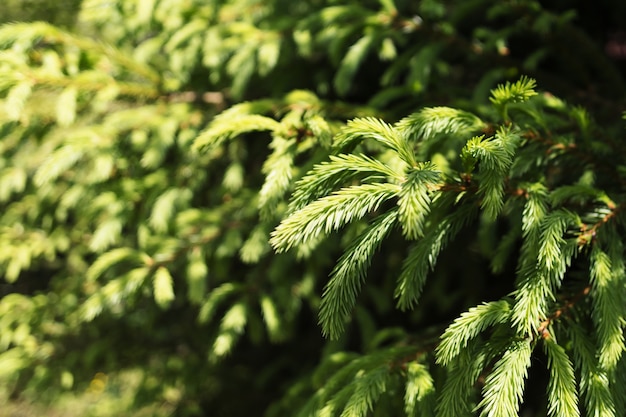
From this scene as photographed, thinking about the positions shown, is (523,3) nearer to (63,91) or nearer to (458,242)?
(458,242)

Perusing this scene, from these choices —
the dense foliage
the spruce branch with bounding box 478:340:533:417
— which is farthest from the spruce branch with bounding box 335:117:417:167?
the spruce branch with bounding box 478:340:533:417

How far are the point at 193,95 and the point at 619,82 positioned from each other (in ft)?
6.99

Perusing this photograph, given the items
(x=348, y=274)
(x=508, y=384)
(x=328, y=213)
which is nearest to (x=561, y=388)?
(x=508, y=384)

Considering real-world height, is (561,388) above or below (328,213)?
below

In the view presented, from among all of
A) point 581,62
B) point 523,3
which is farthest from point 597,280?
point 581,62

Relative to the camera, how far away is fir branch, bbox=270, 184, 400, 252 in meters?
1.33

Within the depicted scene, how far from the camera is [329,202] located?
1358 mm

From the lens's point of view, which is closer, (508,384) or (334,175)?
(508,384)

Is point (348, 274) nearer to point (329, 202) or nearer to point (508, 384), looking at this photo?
point (329, 202)

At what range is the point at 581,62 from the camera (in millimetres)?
2717

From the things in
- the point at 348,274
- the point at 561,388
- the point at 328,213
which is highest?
the point at 328,213

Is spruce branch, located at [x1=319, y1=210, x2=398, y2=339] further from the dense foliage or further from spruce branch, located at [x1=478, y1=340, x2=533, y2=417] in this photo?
Result: spruce branch, located at [x1=478, y1=340, x2=533, y2=417]

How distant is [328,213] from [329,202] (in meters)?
0.03

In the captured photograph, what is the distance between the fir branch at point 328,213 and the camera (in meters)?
1.33
